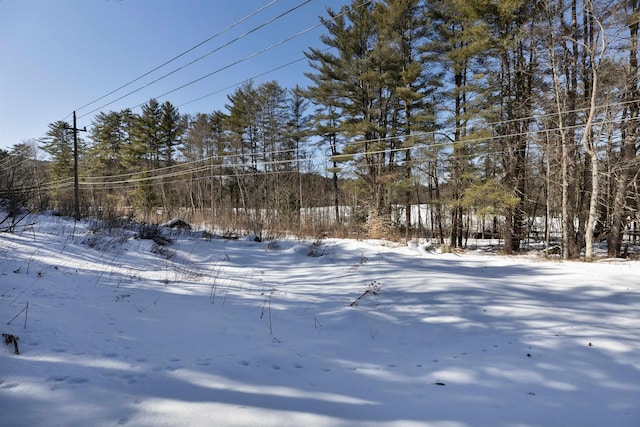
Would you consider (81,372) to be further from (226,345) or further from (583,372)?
(583,372)

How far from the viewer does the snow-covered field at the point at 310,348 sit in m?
1.65

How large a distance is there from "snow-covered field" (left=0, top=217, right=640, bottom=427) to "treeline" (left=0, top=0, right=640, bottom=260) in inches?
249

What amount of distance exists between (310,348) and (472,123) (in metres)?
14.7

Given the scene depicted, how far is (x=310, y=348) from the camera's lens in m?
2.72

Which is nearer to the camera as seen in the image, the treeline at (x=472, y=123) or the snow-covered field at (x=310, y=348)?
the snow-covered field at (x=310, y=348)

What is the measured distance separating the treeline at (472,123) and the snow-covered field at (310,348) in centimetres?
633

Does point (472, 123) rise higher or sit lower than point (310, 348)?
higher

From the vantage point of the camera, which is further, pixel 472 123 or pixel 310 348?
pixel 472 123

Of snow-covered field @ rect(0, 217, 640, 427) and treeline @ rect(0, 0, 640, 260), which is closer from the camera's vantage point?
snow-covered field @ rect(0, 217, 640, 427)

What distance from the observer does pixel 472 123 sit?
14.3 meters

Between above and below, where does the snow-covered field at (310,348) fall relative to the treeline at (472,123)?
below

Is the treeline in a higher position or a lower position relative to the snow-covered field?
higher

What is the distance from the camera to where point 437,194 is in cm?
1719

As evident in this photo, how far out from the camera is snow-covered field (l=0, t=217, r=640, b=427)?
1.65 m
